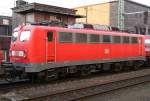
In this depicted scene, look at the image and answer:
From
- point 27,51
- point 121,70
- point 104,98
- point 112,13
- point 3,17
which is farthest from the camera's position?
point 112,13

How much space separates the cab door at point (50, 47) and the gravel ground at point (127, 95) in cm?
400

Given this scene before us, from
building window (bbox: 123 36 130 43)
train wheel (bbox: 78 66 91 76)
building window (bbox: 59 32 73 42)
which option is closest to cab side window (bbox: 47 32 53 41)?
building window (bbox: 59 32 73 42)

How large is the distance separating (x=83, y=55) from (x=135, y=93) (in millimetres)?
5515

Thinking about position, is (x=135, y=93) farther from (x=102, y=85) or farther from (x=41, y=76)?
(x=41, y=76)

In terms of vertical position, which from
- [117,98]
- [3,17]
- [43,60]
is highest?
[3,17]

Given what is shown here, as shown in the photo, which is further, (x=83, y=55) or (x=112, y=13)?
(x=112, y=13)

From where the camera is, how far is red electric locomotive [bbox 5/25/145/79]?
50.9 feet

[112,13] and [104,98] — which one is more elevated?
[112,13]

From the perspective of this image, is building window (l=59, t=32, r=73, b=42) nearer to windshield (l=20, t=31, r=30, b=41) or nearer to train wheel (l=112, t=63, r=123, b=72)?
windshield (l=20, t=31, r=30, b=41)

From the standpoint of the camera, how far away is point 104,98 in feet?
40.9

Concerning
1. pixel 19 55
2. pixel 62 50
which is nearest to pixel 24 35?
pixel 19 55

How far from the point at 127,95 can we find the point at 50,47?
16.2 ft

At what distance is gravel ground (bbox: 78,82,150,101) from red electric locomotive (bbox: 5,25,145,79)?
391cm

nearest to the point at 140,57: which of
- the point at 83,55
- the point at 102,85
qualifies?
the point at 83,55
